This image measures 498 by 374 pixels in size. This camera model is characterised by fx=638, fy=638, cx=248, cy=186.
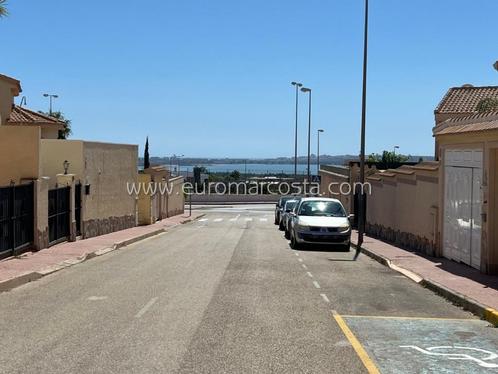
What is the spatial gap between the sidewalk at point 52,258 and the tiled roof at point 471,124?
421 inches

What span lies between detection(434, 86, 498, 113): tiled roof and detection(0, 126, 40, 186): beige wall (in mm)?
20952

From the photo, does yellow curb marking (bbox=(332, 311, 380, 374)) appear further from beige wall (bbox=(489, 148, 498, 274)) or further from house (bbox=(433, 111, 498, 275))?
house (bbox=(433, 111, 498, 275))

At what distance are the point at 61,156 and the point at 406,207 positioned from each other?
13198 mm

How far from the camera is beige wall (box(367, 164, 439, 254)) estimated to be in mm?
19578

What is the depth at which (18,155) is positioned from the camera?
1934 cm

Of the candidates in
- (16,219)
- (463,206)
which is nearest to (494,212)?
(463,206)

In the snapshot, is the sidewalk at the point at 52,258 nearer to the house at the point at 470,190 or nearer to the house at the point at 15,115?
the house at the point at 15,115

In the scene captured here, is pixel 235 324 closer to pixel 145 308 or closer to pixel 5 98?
pixel 145 308

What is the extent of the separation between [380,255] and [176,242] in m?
9.25

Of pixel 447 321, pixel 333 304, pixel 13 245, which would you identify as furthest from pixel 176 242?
pixel 447 321

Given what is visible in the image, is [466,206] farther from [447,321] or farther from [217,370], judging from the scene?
[217,370]

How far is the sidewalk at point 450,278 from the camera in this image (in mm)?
10825

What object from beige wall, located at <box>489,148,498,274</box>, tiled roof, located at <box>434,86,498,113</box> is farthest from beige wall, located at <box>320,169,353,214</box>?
beige wall, located at <box>489,148,498,274</box>

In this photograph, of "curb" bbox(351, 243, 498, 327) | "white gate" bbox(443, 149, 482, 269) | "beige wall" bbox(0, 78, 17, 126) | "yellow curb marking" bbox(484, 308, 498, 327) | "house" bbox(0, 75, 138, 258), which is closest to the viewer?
"yellow curb marking" bbox(484, 308, 498, 327)
